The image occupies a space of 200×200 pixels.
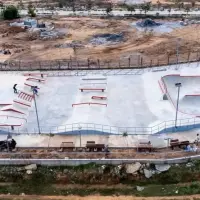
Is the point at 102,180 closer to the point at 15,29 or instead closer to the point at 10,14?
the point at 15,29

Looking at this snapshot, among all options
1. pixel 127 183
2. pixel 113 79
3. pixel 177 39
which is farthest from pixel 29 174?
pixel 177 39

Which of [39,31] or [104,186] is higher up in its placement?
[39,31]

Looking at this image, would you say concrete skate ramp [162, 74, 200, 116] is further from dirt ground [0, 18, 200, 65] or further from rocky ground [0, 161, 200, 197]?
dirt ground [0, 18, 200, 65]

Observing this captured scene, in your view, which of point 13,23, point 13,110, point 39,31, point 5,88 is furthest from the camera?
point 13,23

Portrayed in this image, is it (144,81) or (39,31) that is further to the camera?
(39,31)

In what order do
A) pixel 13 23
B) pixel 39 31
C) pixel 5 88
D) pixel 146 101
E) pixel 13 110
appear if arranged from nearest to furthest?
pixel 13 110
pixel 146 101
pixel 5 88
pixel 39 31
pixel 13 23

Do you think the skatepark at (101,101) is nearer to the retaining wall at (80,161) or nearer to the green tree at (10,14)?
the retaining wall at (80,161)

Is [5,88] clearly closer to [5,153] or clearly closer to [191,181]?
[5,153]

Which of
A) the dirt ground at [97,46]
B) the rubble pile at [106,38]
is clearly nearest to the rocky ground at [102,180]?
the dirt ground at [97,46]
